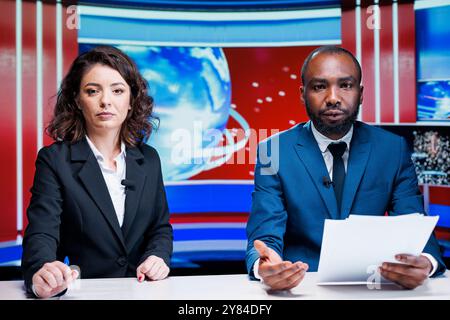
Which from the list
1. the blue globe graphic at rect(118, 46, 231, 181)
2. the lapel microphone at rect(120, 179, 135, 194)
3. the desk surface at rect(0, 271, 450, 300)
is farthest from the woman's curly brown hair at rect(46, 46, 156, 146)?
the blue globe graphic at rect(118, 46, 231, 181)

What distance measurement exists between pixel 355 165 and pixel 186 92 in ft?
9.03

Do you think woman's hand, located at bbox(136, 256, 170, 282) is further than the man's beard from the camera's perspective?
No

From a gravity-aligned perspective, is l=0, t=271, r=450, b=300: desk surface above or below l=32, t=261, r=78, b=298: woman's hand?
below

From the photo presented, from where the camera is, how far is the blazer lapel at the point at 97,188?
178cm

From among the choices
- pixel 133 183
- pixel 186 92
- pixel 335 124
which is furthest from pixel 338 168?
pixel 186 92

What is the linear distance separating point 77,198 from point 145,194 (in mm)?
246

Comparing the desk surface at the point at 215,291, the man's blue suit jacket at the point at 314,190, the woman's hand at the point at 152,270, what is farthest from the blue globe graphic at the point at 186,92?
the desk surface at the point at 215,291

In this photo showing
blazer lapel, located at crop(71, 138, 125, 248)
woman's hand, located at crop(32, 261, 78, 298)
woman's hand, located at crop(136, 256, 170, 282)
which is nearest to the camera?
woman's hand, located at crop(32, 261, 78, 298)

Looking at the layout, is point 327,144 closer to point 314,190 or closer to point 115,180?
point 314,190

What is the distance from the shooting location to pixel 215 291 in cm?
143

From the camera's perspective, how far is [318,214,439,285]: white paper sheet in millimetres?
1363

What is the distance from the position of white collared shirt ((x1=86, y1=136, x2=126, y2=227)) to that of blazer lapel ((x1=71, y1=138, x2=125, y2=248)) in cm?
6

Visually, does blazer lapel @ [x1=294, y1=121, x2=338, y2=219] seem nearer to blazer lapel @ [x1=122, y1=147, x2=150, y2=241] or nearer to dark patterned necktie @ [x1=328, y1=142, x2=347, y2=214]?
dark patterned necktie @ [x1=328, y1=142, x2=347, y2=214]
